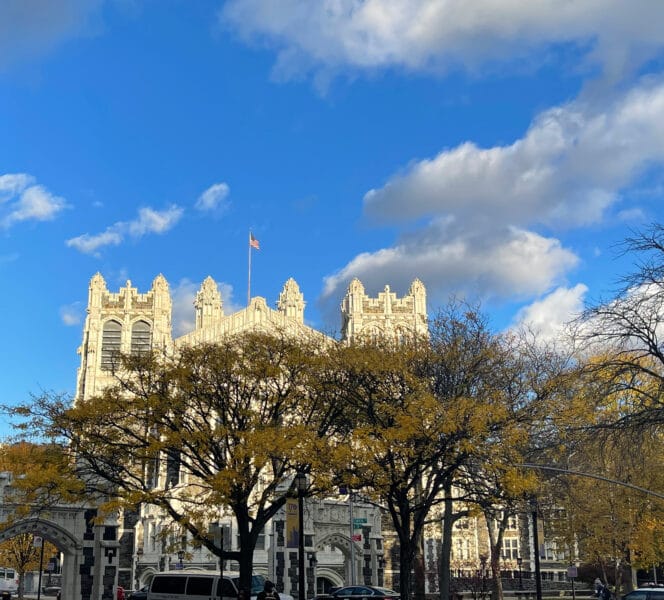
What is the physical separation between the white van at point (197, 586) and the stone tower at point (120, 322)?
5490cm

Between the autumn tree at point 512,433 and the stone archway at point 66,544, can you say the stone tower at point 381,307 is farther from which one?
the stone archway at point 66,544

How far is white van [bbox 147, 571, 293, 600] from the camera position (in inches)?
1073

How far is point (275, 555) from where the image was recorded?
132 ft

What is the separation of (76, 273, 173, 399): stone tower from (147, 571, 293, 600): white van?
5490 cm

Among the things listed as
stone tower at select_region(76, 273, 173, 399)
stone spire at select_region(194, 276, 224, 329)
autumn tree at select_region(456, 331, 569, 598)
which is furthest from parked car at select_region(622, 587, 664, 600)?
stone tower at select_region(76, 273, 173, 399)

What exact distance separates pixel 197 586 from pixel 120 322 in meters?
60.6

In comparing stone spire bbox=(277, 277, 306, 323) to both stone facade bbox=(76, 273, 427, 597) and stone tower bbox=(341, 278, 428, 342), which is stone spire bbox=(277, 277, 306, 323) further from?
stone tower bbox=(341, 278, 428, 342)

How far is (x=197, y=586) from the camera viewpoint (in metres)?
27.8

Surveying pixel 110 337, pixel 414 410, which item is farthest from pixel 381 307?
pixel 414 410

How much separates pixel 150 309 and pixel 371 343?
58506 mm

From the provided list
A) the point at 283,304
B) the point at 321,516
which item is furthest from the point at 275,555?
the point at 283,304

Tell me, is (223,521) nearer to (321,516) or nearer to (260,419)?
(321,516)

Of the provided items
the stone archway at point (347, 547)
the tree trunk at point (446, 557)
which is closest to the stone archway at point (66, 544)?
the stone archway at point (347, 547)

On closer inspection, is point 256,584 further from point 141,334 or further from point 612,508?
point 141,334
